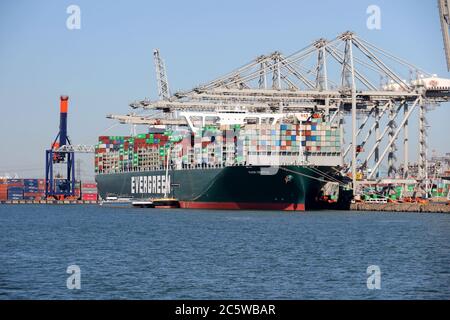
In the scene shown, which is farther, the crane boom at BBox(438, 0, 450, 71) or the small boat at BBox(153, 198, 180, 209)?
the small boat at BBox(153, 198, 180, 209)

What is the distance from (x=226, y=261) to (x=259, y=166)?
204 ft

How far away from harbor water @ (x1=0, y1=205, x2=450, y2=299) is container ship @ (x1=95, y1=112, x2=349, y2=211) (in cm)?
3021

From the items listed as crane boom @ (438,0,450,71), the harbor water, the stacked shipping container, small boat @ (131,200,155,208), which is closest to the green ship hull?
the stacked shipping container

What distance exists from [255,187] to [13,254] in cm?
5894

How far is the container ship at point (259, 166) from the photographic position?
366 feet

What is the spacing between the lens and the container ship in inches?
4392

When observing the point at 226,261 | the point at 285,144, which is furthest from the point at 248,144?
the point at 226,261

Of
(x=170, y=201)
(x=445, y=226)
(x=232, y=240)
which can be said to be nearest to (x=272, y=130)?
(x=170, y=201)

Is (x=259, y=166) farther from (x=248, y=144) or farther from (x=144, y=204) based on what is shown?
(x=144, y=204)

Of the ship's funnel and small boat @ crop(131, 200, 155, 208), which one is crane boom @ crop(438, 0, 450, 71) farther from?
the ship's funnel

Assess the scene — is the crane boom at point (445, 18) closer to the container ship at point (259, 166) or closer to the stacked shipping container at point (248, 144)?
the container ship at point (259, 166)

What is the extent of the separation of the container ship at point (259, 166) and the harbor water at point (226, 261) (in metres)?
30.2

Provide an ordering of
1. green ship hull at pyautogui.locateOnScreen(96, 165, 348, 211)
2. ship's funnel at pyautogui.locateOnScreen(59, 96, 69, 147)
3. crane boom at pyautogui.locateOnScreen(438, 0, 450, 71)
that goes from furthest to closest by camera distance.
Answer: ship's funnel at pyautogui.locateOnScreen(59, 96, 69, 147), green ship hull at pyautogui.locateOnScreen(96, 165, 348, 211), crane boom at pyautogui.locateOnScreen(438, 0, 450, 71)

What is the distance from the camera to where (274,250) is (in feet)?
185
